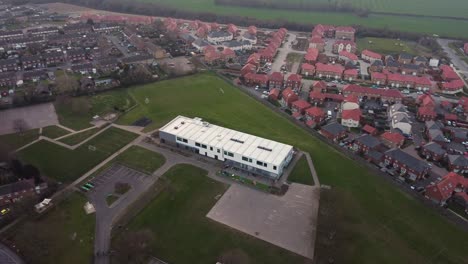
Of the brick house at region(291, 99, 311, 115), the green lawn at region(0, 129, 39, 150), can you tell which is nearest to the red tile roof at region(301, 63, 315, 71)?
the brick house at region(291, 99, 311, 115)

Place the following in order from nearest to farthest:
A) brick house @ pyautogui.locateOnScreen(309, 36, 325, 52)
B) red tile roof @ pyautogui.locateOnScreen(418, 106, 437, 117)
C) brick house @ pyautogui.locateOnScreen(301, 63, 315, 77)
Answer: red tile roof @ pyautogui.locateOnScreen(418, 106, 437, 117), brick house @ pyautogui.locateOnScreen(301, 63, 315, 77), brick house @ pyautogui.locateOnScreen(309, 36, 325, 52)

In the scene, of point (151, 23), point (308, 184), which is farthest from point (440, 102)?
point (151, 23)

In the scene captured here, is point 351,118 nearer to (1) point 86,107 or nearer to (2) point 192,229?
(2) point 192,229

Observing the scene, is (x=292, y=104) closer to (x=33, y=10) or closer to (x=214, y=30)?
(x=214, y=30)

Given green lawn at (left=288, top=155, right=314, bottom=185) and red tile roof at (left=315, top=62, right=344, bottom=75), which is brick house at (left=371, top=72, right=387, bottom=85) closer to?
red tile roof at (left=315, top=62, right=344, bottom=75)

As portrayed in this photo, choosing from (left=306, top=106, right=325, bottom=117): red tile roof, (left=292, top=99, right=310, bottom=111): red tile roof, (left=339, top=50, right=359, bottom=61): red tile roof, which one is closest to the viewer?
(left=306, top=106, right=325, bottom=117): red tile roof

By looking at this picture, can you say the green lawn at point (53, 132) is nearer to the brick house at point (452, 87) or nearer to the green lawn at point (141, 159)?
the green lawn at point (141, 159)
